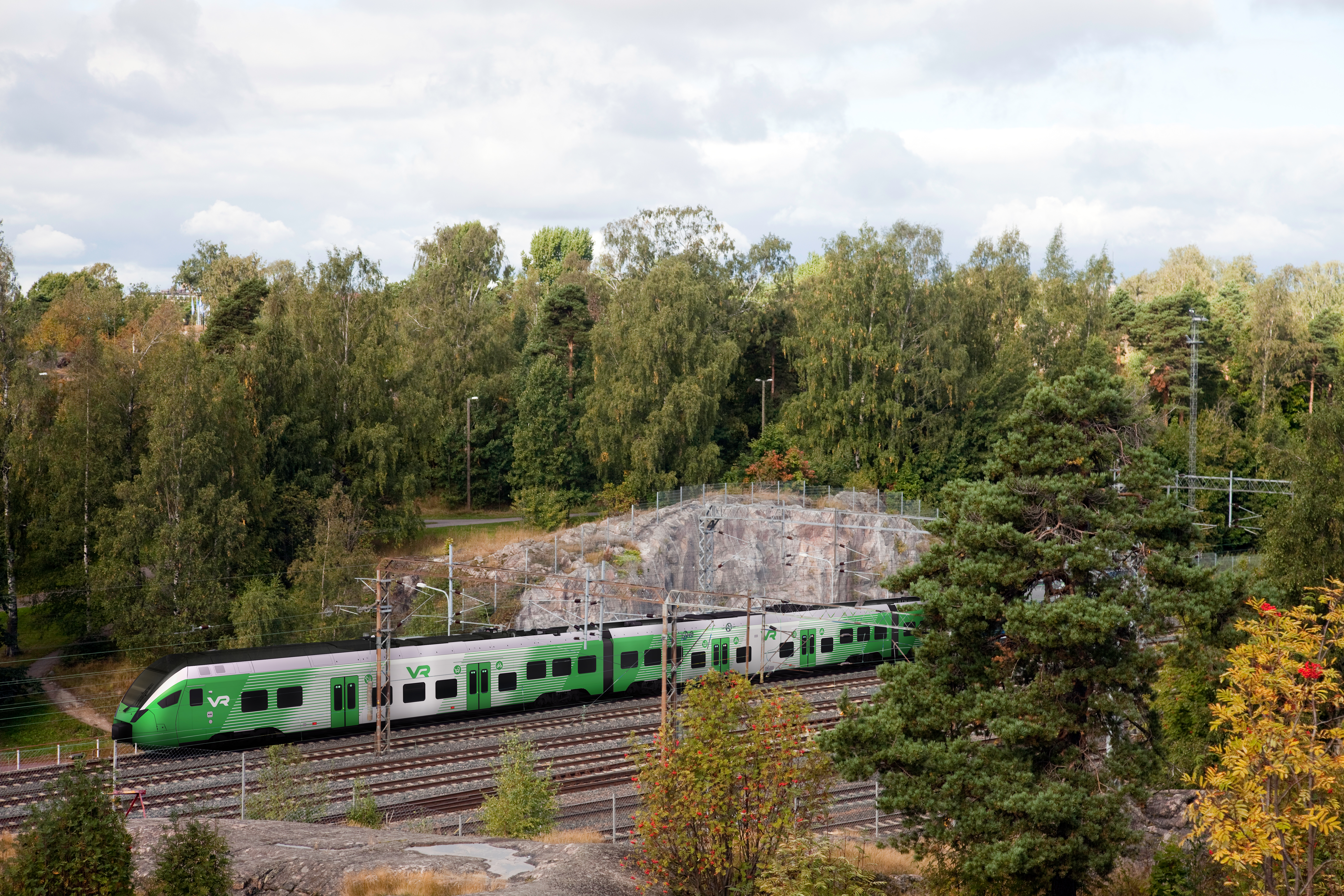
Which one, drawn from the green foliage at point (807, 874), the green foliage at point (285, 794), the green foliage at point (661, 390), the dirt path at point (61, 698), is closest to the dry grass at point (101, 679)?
the dirt path at point (61, 698)

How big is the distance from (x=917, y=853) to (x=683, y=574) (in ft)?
116

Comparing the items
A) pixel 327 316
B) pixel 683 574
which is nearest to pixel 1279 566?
pixel 683 574

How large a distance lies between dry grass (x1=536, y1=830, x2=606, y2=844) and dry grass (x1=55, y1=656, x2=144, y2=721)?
25.2m

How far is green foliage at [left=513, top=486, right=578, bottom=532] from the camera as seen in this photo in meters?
60.0

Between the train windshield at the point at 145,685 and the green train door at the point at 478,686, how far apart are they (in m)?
8.59

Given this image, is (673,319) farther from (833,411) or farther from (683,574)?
(683,574)

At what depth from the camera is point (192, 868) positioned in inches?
→ 571

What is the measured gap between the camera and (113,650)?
45.0m

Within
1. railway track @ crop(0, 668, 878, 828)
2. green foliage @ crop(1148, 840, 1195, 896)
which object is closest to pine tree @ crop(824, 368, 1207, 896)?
green foliage @ crop(1148, 840, 1195, 896)

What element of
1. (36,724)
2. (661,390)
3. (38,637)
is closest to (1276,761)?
(36,724)

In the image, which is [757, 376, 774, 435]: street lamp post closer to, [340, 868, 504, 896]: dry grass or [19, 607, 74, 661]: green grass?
[19, 607, 74, 661]: green grass

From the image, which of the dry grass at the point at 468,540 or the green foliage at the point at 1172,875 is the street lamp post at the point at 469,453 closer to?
the dry grass at the point at 468,540

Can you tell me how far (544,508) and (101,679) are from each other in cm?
2375

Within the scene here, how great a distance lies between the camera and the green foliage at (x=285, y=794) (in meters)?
24.8
